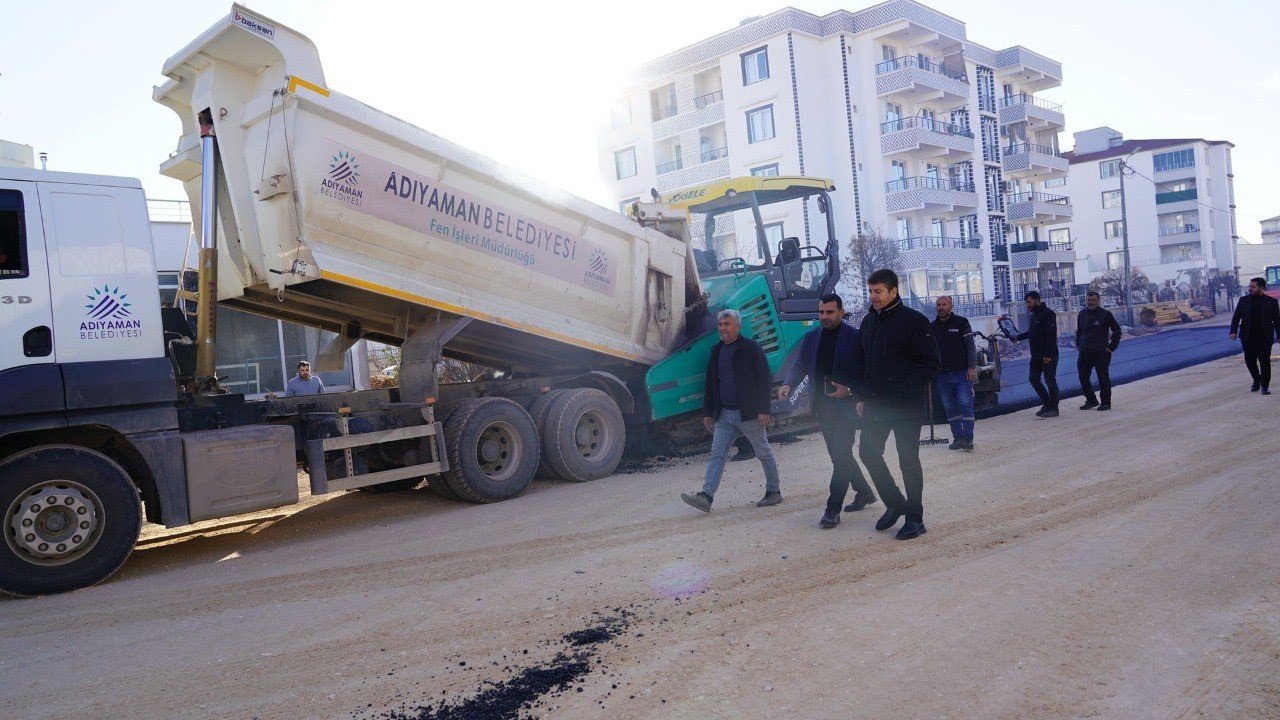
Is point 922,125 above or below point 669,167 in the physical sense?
above

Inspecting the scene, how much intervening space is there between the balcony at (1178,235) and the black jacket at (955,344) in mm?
71403

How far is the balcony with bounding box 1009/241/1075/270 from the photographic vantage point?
159 feet

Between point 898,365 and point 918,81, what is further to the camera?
point 918,81

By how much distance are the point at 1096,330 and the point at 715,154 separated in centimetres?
2963

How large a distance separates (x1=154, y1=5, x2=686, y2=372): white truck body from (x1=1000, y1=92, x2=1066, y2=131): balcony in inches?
1861

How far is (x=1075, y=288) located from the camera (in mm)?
48781

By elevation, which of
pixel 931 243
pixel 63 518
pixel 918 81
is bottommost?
pixel 63 518

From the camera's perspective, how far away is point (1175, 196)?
69.4 m

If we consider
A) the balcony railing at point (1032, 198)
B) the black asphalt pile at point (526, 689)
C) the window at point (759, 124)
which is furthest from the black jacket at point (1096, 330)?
the balcony railing at point (1032, 198)

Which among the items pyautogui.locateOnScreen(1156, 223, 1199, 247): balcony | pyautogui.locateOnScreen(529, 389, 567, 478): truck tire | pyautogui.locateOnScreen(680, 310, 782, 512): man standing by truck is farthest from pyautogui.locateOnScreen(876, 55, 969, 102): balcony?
pyautogui.locateOnScreen(1156, 223, 1199, 247): balcony

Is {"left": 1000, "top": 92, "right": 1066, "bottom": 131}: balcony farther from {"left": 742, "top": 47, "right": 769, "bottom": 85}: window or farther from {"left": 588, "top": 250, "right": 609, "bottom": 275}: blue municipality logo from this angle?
{"left": 588, "top": 250, "right": 609, "bottom": 275}: blue municipality logo

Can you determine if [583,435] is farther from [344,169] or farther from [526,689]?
[526,689]

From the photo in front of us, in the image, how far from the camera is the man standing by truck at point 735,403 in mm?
7145

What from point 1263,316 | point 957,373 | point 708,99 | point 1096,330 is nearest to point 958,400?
point 957,373
